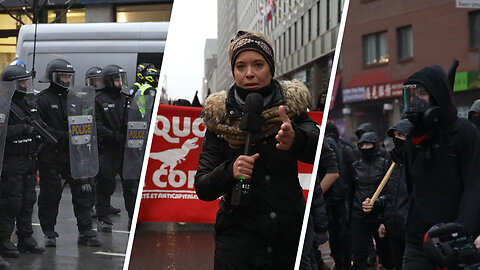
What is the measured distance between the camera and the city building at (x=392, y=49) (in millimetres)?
13781

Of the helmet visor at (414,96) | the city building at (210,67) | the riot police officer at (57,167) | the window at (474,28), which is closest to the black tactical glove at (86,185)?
the riot police officer at (57,167)

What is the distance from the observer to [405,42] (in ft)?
55.0

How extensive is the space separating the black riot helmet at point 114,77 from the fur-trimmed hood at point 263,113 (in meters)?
1.96

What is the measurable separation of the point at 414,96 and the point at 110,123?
2035 millimetres

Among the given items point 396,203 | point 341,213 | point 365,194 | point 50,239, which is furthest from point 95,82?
point 341,213

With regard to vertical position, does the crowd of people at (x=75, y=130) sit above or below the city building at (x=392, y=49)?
below

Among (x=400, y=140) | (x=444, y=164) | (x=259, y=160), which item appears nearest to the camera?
(x=259, y=160)

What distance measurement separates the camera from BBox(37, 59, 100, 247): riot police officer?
4133mm

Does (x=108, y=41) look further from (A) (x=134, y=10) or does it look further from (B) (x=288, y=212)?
(B) (x=288, y=212)

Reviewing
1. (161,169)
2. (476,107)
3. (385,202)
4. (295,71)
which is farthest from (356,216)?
(295,71)

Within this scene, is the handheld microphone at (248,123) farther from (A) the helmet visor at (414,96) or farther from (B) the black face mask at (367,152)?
(B) the black face mask at (367,152)

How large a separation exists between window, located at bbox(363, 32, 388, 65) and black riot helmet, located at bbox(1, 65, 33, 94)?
10988mm

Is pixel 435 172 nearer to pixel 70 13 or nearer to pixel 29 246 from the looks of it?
Result: pixel 70 13

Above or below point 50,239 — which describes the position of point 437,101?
above
